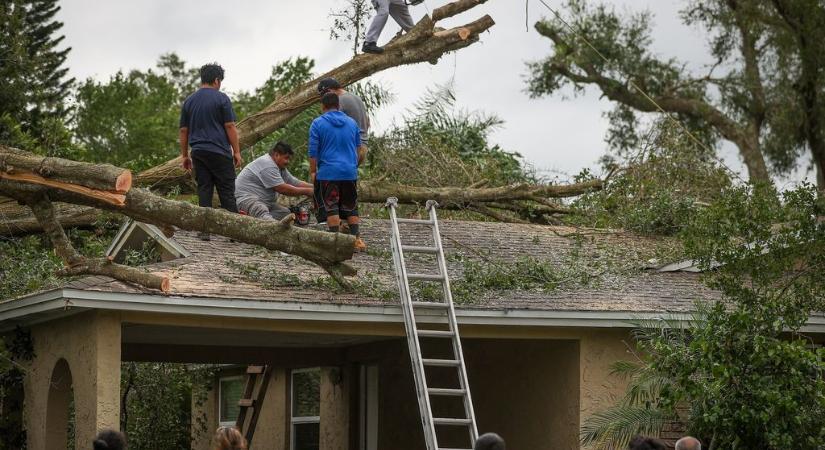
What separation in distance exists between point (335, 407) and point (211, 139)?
19.4 ft

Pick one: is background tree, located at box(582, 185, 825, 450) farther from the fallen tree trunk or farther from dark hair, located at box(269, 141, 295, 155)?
dark hair, located at box(269, 141, 295, 155)

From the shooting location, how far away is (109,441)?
703 centimetres

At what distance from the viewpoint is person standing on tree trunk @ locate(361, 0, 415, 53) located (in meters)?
14.5

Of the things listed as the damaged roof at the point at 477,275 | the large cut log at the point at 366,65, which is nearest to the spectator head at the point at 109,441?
the damaged roof at the point at 477,275

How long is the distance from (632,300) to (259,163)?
13.6 ft

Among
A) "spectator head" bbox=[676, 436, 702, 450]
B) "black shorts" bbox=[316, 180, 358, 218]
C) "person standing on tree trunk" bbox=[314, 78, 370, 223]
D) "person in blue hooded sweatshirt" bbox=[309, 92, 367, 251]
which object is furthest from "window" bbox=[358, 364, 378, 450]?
"spectator head" bbox=[676, 436, 702, 450]

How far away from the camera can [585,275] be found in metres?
13.1

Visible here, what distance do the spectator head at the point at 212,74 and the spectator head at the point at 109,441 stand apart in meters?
5.79

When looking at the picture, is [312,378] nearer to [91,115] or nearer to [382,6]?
[382,6]

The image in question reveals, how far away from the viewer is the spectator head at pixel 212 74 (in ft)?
40.4

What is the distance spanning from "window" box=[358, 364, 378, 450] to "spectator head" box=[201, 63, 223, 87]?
16.6 feet

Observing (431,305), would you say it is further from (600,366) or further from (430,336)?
(600,366)

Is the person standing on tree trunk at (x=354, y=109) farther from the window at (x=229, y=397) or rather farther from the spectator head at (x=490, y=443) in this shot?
the window at (x=229, y=397)

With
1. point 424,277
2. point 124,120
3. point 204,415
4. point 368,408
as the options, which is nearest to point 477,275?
point 424,277
